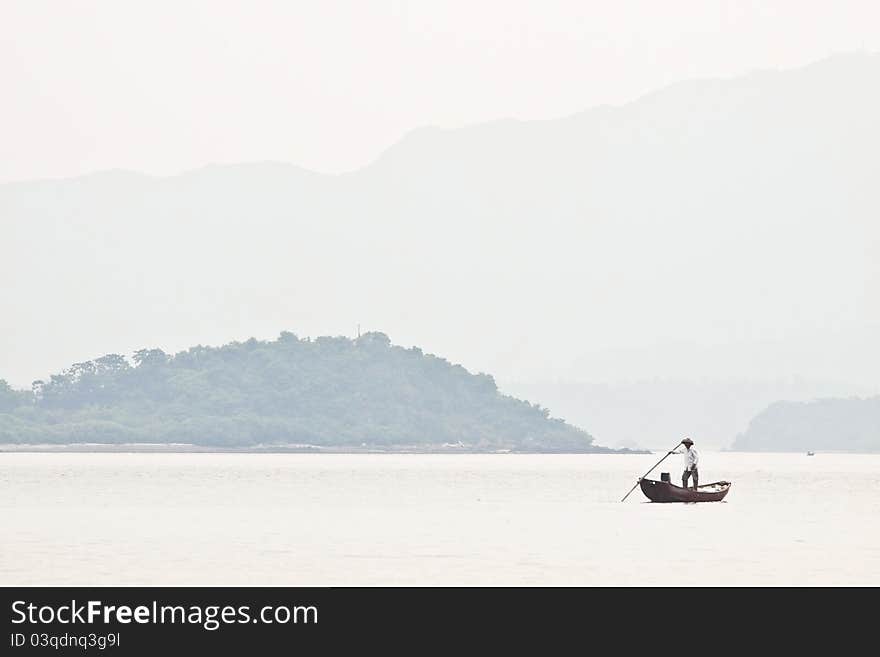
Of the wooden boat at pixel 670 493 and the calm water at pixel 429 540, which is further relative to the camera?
the wooden boat at pixel 670 493

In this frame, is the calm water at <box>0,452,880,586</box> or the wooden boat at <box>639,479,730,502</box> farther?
the wooden boat at <box>639,479,730,502</box>

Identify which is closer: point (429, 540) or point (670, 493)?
point (429, 540)

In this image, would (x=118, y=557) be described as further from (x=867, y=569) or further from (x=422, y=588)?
(x=867, y=569)

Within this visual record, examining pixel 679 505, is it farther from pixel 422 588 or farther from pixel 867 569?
pixel 422 588
